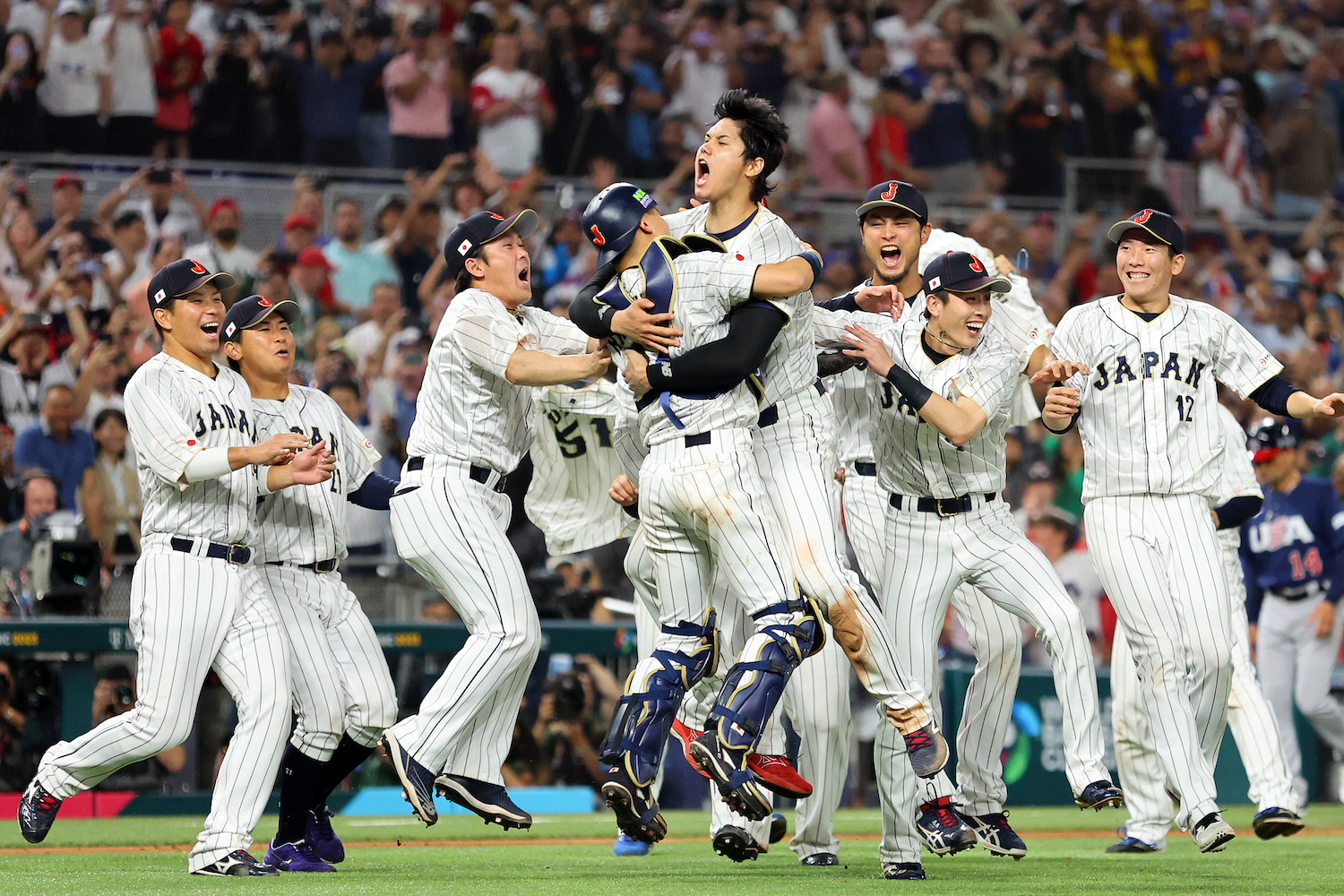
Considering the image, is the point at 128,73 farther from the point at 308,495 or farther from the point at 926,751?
the point at 926,751

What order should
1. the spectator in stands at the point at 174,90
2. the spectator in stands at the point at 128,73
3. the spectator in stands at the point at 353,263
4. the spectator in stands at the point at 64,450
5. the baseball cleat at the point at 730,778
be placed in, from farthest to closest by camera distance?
the spectator in stands at the point at 174,90 < the spectator in stands at the point at 128,73 < the spectator in stands at the point at 353,263 < the spectator in stands at the point at 64,450 < the baseball cleat at the point at 730,778

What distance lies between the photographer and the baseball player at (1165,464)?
5949 mm

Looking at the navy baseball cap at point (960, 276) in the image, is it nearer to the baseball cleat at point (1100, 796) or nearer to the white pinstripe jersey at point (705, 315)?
the white pinstripe jersey at point (705, 315)

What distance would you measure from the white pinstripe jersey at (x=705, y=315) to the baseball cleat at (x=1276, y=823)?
287cm

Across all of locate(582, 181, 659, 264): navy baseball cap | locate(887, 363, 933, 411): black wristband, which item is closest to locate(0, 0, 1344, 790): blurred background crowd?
Result: locate(887, 363, 933, 411): black wristband

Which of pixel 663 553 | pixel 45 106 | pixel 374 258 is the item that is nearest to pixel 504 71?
pixel 374 258

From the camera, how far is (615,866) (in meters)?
5.89

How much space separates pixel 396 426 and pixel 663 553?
6011mm

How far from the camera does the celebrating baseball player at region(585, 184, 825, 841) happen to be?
4656 millimetres

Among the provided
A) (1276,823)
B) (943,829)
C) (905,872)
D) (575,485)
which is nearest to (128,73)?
(575,485)

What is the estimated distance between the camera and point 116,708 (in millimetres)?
8555

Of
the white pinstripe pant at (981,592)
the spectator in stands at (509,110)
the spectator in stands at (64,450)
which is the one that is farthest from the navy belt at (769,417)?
the spectator in stands at (509,110)

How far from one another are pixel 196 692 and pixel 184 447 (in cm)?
86

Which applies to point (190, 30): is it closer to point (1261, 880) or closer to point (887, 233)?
point (887, 233)
